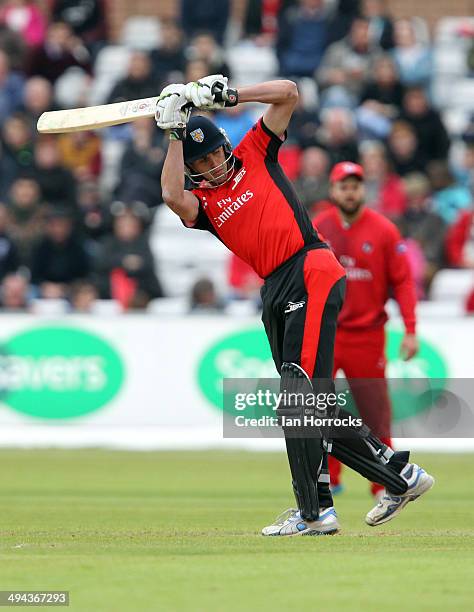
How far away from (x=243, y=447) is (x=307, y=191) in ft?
12.7

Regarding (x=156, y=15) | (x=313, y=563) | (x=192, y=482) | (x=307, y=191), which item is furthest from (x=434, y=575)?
(x=156, y=15)

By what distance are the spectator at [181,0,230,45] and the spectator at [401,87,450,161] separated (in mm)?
3789

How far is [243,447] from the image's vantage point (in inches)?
680

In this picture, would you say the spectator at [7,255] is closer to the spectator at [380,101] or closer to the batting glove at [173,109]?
the spectator at [380,101]

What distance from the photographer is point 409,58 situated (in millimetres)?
22328

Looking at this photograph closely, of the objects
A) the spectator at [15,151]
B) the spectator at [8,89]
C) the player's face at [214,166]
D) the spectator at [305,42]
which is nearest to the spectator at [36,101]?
the spectator at [15,151]

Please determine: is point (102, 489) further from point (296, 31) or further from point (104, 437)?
point (296, 31)

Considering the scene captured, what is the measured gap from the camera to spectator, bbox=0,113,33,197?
2088 centimetres

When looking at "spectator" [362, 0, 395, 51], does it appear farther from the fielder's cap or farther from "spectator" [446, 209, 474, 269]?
the fielder's cap

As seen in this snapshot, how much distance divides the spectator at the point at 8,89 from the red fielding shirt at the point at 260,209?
13856 mm

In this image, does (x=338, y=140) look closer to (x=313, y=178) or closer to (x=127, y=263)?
(x=313, y=178)

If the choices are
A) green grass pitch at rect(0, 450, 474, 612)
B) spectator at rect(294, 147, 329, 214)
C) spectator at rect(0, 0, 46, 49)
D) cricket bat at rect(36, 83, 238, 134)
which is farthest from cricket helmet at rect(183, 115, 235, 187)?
spectator at rect(0, 0, 46, 49)

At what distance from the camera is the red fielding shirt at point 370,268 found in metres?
12.1

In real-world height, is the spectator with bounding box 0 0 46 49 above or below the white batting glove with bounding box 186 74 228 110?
above
